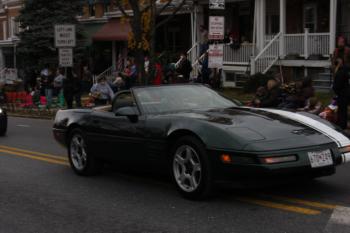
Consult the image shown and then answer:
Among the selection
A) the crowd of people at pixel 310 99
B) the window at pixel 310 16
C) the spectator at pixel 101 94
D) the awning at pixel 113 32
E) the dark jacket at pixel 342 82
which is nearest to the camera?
the crowd of people at pixel 310 99

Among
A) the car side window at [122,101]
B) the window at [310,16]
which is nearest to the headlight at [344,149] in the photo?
the car side window at [122,101]

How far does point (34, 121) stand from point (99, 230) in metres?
14.5

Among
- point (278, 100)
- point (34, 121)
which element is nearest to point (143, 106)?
point (278, 100)

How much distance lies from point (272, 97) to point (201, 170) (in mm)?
6853

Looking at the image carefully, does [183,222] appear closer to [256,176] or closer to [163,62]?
[256,176]

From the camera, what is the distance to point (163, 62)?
2878 centimetres

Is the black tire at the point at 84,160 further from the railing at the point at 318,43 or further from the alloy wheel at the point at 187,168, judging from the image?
the railing at the point at 318,43

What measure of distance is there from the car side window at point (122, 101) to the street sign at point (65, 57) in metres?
11.9

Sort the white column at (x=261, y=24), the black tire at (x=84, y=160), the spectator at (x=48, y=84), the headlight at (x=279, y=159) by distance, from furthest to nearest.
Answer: the white column at (x=261, y=24)
the spectator at (x=48, y=84)
the black tire at (x=84, y=160)
the headlight at (x=279, y=159)

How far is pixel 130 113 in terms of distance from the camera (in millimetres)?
7375

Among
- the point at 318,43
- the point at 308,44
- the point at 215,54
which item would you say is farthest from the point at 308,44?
the point at 215,54

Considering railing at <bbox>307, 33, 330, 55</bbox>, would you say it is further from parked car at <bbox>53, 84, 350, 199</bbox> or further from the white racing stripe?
the white racing stripe

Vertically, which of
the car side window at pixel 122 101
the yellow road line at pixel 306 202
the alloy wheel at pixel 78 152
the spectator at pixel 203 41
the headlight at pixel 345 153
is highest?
the spectator at pixel 203 41

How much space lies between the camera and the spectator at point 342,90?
13.0 m
